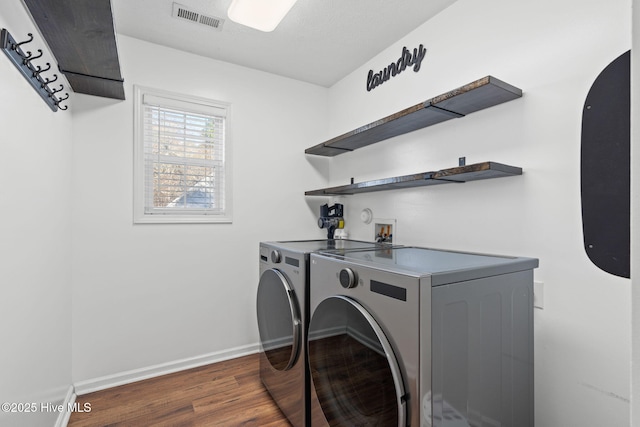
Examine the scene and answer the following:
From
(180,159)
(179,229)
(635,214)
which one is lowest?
(179,229)

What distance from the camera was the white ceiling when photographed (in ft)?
6.16

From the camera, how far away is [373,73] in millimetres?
2475

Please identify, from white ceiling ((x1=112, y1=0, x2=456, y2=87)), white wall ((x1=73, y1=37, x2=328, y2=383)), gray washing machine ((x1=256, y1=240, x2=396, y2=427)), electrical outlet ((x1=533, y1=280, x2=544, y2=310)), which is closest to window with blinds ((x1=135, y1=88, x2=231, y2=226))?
white wall ((x1=73, y1=37, x2=328, y2=383))

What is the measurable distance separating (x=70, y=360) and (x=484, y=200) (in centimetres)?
268

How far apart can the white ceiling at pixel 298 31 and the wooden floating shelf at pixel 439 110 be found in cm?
66

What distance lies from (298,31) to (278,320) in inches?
74.5

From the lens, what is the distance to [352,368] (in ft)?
4.20

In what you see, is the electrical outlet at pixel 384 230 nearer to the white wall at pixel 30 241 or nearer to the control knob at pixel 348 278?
the control knob at pixel 348 278

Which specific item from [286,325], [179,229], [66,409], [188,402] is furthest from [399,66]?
[66,409]

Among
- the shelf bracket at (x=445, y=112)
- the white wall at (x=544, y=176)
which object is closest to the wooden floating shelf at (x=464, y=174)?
the white wall at (x=544, y=176)

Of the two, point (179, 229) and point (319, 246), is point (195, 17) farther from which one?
point (319, 246)

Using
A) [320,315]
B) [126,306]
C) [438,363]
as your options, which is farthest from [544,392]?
[126,306]

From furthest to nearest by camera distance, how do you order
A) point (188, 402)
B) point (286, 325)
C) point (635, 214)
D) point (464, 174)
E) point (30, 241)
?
1. point (188, 402)
2. point (286, 325)
3. point (464, 174)
4. point (30, 241)
5. point (635, 214)

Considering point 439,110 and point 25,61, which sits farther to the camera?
point 439,110
